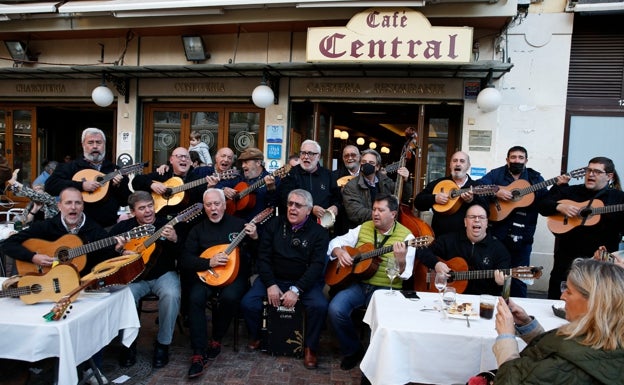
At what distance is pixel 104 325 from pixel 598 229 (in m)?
4.54

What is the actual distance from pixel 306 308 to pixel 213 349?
37.3 inches

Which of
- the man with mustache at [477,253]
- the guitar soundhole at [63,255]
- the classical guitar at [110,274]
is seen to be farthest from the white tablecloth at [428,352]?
the guitar soundhole at [63,255]

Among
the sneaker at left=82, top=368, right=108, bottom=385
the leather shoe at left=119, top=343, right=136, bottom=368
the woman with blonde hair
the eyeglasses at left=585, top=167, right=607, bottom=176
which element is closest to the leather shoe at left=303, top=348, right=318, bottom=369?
the leather shoe at left=119, top=343, right=136, bottom=368

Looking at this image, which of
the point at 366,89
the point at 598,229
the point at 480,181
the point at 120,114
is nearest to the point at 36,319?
the point at 480,181

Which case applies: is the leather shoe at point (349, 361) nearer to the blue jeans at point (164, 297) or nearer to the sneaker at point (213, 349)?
the sneaker at point (213, 349)

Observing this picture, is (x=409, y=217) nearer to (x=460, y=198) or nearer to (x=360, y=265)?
(x=460, y=198)

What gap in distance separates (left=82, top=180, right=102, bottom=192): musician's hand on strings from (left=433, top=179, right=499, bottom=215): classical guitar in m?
3.58

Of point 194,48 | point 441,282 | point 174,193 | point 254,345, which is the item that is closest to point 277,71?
point 194,48

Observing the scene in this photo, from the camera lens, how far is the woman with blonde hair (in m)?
1.71

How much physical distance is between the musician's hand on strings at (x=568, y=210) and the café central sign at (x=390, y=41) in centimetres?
233

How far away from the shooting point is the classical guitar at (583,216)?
4.11 meters

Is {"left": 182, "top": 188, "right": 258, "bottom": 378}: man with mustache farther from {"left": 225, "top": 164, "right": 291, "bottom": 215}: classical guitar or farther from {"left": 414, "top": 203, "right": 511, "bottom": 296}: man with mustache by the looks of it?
{"left": 414, "top": 203, "right": 511, "bottom": 296}: man with mustache

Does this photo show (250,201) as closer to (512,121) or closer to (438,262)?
(438,262)

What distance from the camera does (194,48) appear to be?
7.28 meters
